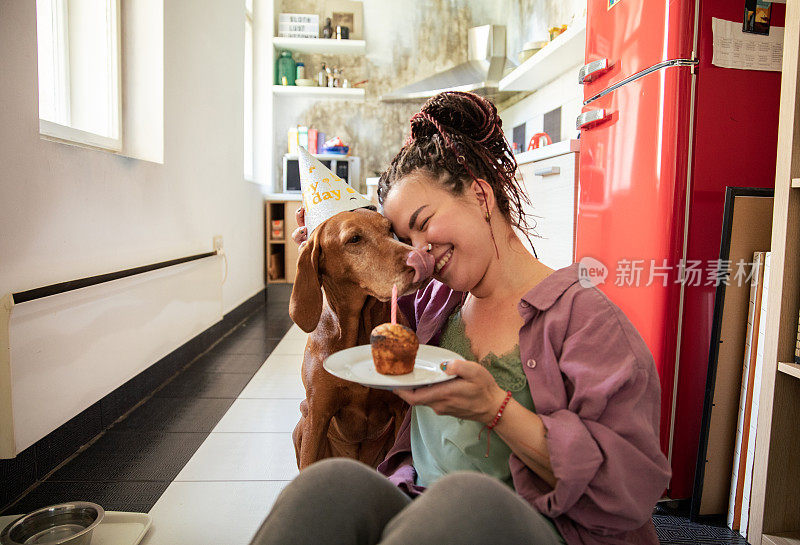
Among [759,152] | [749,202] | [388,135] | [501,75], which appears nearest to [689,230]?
[749,202]

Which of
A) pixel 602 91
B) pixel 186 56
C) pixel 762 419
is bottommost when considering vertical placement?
pixel 762 419

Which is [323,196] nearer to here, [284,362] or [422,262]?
[422,262]

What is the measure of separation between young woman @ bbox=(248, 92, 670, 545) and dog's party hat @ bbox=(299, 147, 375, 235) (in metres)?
0.41

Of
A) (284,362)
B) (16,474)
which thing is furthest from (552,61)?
(16,474)

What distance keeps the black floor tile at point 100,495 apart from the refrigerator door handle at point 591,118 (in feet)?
6.40

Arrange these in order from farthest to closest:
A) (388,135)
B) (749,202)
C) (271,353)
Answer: (388,135) < (271,353) < (749,202)

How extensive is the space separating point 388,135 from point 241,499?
5.27 meters

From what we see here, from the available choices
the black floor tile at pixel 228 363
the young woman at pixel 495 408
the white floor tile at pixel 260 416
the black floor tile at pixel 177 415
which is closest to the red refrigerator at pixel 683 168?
the young woman at pixel 495 408

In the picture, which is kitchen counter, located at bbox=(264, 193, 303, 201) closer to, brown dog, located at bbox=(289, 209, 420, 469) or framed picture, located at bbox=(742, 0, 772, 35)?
brown dog, located at bbox=(289, 209, 420, 469)

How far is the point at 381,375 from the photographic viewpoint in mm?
794

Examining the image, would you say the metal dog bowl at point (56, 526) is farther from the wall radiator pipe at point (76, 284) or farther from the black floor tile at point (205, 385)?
the black floor tile at point (205, 385)

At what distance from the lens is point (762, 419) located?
1.48 meters

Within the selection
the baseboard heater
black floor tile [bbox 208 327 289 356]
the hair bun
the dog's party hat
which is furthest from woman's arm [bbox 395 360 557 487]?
black floor tile [bbox 208 327 289 356]

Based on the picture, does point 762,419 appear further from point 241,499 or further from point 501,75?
point 501,75
